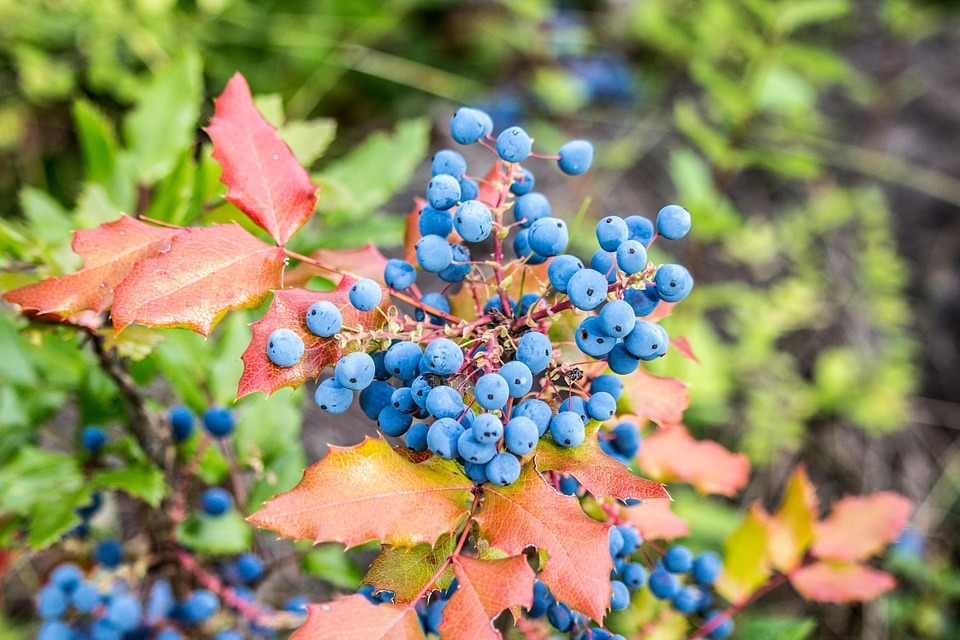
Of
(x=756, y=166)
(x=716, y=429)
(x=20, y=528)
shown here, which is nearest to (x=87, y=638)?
(x=20, y=528)

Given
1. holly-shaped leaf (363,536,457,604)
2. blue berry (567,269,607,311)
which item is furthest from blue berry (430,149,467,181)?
holly-shaped leaf (363,536,457,604)

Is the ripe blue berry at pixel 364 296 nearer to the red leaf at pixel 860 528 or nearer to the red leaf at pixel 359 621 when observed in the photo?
the red leaf at pixel 359 621

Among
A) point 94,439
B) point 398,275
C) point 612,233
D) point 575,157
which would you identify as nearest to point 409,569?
point 398,275

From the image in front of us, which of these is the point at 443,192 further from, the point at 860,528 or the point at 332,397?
the point at 860,528

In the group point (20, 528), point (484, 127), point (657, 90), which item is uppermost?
point (484, 127)

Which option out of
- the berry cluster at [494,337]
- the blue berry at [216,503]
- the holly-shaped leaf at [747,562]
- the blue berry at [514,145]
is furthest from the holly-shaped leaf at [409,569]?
the holly-shaped leaf at [747,562]

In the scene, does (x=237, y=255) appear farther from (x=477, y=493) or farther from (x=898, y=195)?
(x=898, y=195)
